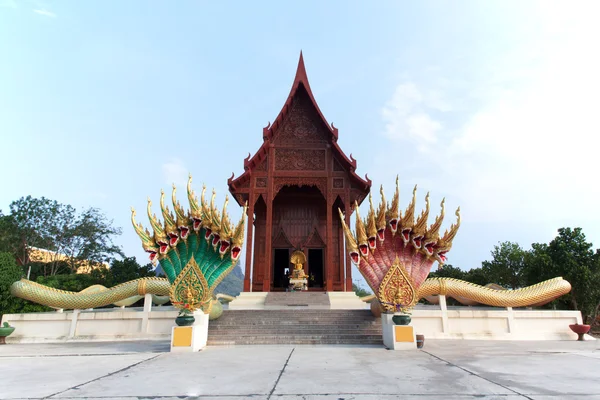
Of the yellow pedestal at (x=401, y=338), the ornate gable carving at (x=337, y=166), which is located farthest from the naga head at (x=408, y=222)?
the ornate gable carving at (x=337, y=166)

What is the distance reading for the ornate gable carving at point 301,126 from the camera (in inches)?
595

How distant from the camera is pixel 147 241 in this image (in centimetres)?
806

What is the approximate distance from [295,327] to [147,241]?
13.4ft

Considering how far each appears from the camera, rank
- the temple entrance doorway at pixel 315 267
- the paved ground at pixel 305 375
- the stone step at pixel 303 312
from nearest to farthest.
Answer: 1. the paved ground at pixel 305 375
2. the stone step at pixel 303 312
3. the temple entrance doorway at pixel 315 267

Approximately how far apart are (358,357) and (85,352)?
17.3ft

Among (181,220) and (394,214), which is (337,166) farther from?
(181,220)

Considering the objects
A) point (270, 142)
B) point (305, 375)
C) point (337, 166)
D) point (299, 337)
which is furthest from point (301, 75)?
point (305, 375)

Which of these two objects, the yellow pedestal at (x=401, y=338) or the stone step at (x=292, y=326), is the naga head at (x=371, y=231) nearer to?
the yellow pedestal at (x=401, y=338)

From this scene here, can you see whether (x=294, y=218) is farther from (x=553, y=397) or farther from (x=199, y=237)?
(x=553, y=397)

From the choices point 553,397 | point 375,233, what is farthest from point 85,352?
point 553,397

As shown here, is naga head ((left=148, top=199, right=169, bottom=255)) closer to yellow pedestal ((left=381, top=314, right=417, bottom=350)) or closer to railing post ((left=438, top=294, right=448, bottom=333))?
yellow pedestal ((left=381, top=314, right=417, bottom=350))

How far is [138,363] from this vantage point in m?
5.38

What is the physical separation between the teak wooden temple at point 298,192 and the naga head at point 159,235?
526 cm

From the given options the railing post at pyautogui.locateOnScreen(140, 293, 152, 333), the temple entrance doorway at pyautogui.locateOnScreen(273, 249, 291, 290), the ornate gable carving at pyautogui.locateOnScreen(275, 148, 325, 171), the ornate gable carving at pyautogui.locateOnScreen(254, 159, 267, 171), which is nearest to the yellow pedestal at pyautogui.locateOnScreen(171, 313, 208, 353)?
the railing post at pyautogui.locateOnScreen(140, 293, 152, 333)
